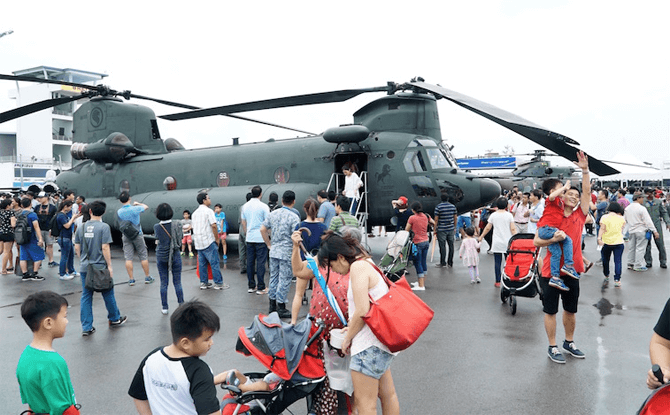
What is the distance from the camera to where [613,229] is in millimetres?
8586

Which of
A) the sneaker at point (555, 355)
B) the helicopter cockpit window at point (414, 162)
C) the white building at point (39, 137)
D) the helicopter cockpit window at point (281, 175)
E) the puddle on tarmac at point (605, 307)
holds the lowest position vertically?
the puddle on tarmac at point (605, 307)

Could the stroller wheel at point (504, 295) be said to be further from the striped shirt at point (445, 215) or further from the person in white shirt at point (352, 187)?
the person in white shirt at point (352, 187)

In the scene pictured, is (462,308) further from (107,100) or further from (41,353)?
(107,100)

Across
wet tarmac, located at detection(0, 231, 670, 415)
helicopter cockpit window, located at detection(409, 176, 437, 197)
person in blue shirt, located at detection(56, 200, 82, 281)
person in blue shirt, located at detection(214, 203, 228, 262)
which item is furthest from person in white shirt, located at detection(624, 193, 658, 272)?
person in blue shirt, located at detection(56, 200, 82, 281)

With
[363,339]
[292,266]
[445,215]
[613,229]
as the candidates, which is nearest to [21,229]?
[292,266]

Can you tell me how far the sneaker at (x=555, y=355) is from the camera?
4.82 meters

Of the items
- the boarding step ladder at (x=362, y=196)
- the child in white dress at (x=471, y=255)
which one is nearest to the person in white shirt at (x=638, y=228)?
the child in white dress at (x=471, y=255)

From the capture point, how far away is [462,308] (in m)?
7.07

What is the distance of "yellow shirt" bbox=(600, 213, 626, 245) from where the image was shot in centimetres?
853

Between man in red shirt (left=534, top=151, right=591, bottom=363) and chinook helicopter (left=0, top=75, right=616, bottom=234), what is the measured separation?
3048mm

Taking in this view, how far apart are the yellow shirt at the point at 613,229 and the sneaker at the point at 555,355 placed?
4.74 meters

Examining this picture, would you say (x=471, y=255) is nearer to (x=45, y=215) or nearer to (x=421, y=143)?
(x=421, y=143)

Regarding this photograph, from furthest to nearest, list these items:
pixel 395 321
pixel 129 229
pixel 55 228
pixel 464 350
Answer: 1. pixel 55 228
2. pixel 129 229
3. pixel 464 350
4. pixel 395 321

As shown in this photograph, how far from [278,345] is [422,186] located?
25.9 ft
